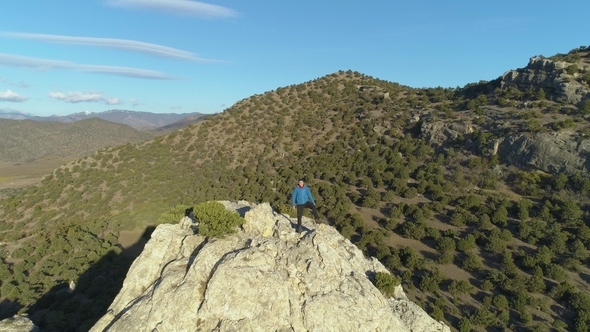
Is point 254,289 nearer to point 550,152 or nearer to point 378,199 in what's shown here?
point 378,199

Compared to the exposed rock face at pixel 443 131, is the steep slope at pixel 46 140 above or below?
below

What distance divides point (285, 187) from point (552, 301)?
29247mm

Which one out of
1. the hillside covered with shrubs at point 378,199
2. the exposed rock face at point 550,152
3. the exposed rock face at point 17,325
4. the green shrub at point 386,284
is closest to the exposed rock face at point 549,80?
the hillside covered with shrubs at point 378,199

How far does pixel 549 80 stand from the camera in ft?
131

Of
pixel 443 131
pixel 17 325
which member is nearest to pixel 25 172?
pixel 17 325

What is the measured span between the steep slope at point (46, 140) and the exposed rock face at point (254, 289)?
173m

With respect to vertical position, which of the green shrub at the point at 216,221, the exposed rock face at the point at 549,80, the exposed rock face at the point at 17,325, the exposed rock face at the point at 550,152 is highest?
the exposed rock face at the point at 549,80

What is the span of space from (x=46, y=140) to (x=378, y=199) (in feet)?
659

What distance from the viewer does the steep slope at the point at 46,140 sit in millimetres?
156375

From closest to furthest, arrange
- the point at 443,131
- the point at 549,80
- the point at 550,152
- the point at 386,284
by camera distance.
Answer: the point at 386,284 < the point at 550,152 < the point at 549,80 < the point at 443,131

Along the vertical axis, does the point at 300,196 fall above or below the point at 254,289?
above

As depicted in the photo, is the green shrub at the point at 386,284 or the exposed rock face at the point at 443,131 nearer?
the green shrub at the point at 386,284

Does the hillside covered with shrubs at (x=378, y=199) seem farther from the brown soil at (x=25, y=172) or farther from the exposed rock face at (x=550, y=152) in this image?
the brown soil at (x=25, y=172)

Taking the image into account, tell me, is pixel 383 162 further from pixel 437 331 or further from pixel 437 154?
pixel 437 331
